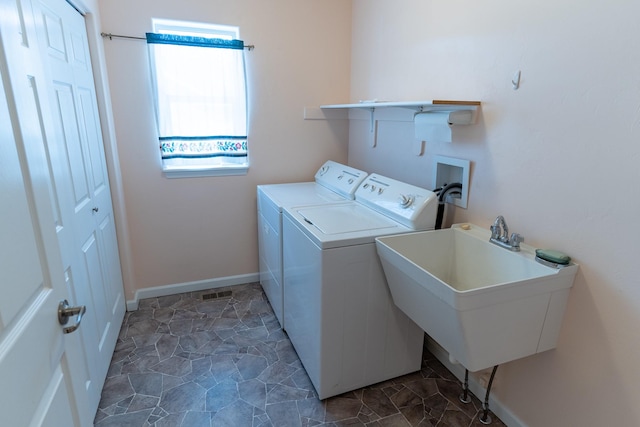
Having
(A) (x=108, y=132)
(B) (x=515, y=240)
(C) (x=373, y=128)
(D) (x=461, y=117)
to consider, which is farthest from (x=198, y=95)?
(B) (x=515, y=240)

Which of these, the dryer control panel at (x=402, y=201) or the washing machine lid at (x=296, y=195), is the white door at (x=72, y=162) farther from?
the dryer control panel at (x=402, y=201)

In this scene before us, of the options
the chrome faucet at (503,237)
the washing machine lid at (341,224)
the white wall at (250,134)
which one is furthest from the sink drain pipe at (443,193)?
the white wall at (250,134)

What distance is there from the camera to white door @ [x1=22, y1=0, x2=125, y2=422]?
1532mm

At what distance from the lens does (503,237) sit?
1.62 meters

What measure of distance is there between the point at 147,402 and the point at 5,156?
5.35 feet

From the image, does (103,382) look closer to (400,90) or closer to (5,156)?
(5,156)

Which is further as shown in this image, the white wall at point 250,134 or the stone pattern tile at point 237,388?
the white wall at point 250,134

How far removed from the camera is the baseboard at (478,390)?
1729 mm

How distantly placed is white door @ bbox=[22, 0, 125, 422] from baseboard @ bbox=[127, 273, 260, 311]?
0.47 m

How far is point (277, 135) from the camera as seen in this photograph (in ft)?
9.71

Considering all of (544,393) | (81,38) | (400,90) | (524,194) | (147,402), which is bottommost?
(147,402)

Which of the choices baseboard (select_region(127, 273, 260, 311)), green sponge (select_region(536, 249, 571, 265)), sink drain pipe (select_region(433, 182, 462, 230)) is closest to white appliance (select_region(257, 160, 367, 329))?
baseboard (select_region(127, 273, 260, 311))

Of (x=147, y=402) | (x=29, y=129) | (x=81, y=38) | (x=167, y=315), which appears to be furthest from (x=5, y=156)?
(x=167, y=315)

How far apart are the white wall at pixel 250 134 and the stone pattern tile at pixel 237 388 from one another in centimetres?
59
